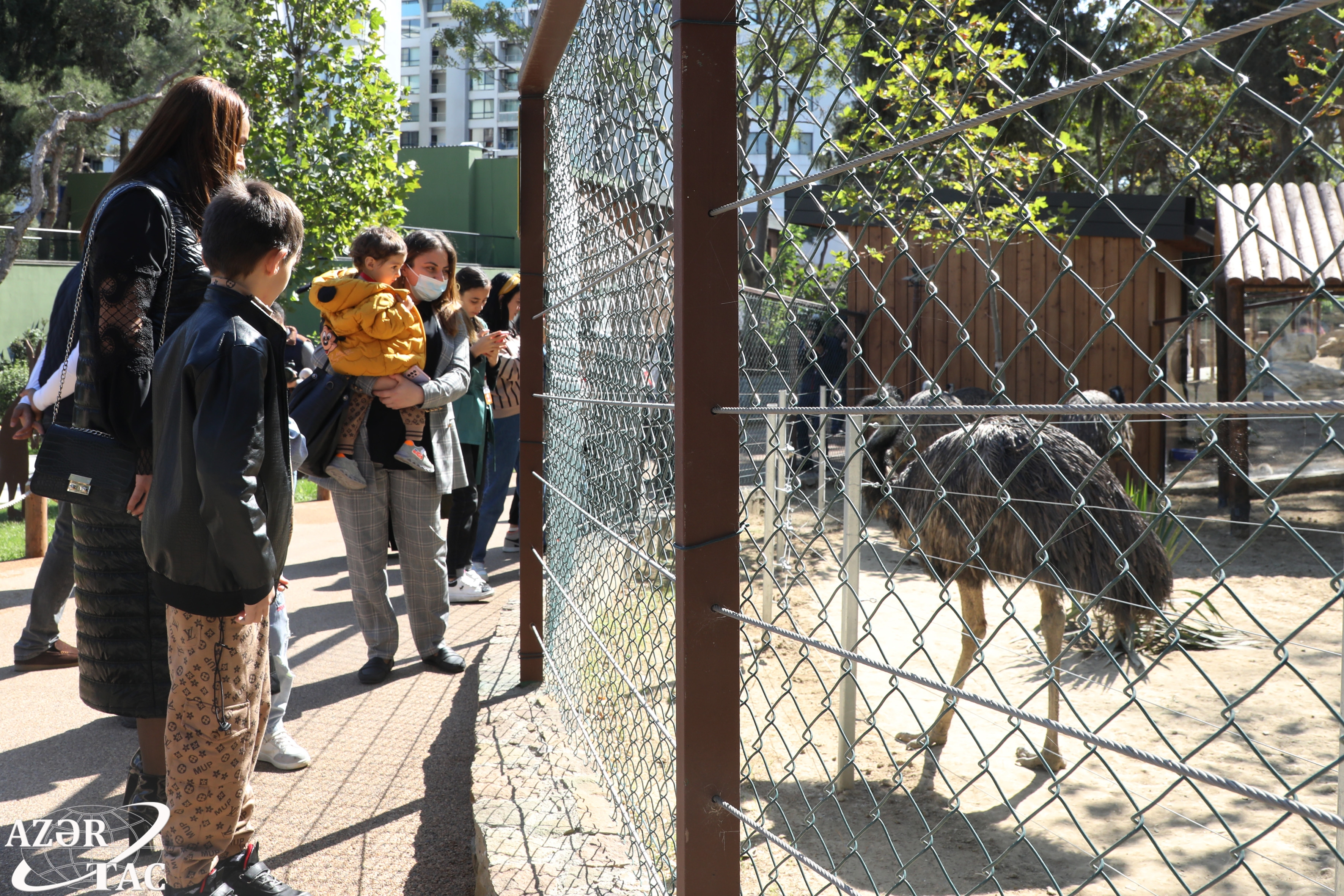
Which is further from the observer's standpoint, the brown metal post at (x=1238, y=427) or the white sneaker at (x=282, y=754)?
the white sneaker at (x=282, y=754)

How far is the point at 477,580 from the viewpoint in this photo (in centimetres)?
575

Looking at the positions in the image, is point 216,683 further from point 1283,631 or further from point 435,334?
point 1283,631

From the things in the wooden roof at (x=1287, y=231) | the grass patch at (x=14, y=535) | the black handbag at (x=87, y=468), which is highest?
the wooden roof at (x=1287, y=231)

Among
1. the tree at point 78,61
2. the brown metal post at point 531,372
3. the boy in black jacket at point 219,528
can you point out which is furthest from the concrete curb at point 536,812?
the tree at point 78,61

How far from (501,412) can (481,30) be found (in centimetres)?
1686

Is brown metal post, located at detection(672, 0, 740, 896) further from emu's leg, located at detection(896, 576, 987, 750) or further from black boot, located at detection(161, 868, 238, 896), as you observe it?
emu's leg, located at detection(896, 576, 987, 750)

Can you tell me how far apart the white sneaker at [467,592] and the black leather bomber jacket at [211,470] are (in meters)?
3.34

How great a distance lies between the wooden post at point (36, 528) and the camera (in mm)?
6238

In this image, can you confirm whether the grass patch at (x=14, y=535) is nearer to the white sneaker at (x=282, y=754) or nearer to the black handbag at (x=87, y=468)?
the white sneaker at (x=282, y=754)

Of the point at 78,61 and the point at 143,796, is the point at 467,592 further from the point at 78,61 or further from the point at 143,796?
the point at 78,61

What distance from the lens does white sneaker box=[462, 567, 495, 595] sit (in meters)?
5.71

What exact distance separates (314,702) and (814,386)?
558 centimetres

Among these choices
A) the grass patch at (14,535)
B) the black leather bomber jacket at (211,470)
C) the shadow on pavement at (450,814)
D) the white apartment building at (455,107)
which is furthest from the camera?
the white apartment building at (455,107)

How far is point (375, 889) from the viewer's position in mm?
→ 2639
